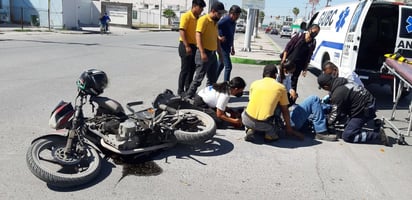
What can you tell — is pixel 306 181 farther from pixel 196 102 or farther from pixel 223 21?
pixel 223 21

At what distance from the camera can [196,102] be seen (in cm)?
525

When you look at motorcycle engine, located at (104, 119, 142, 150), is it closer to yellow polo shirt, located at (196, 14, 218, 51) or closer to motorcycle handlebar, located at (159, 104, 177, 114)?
motorcycle handlebar, located at (159, 104, 177, 114)

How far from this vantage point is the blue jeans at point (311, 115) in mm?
5191

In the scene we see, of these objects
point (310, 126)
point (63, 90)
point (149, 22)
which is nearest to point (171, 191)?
point (310, 126)

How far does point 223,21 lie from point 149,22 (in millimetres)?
55644

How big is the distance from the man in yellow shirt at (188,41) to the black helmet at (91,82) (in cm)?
235

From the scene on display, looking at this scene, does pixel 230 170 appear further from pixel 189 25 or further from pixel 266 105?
pixel 189 25

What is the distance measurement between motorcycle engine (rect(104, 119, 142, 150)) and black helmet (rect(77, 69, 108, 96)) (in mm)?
468

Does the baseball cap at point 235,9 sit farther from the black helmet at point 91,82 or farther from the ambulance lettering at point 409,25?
the black helmet at point 91,82

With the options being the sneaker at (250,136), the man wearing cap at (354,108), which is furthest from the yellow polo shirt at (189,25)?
the man wearing cap at (354,108)

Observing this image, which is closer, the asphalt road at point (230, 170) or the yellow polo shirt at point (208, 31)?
the asphalt road at point (230, 170)

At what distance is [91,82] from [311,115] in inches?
127

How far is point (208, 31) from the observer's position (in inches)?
236

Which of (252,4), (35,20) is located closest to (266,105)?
(252,4)
